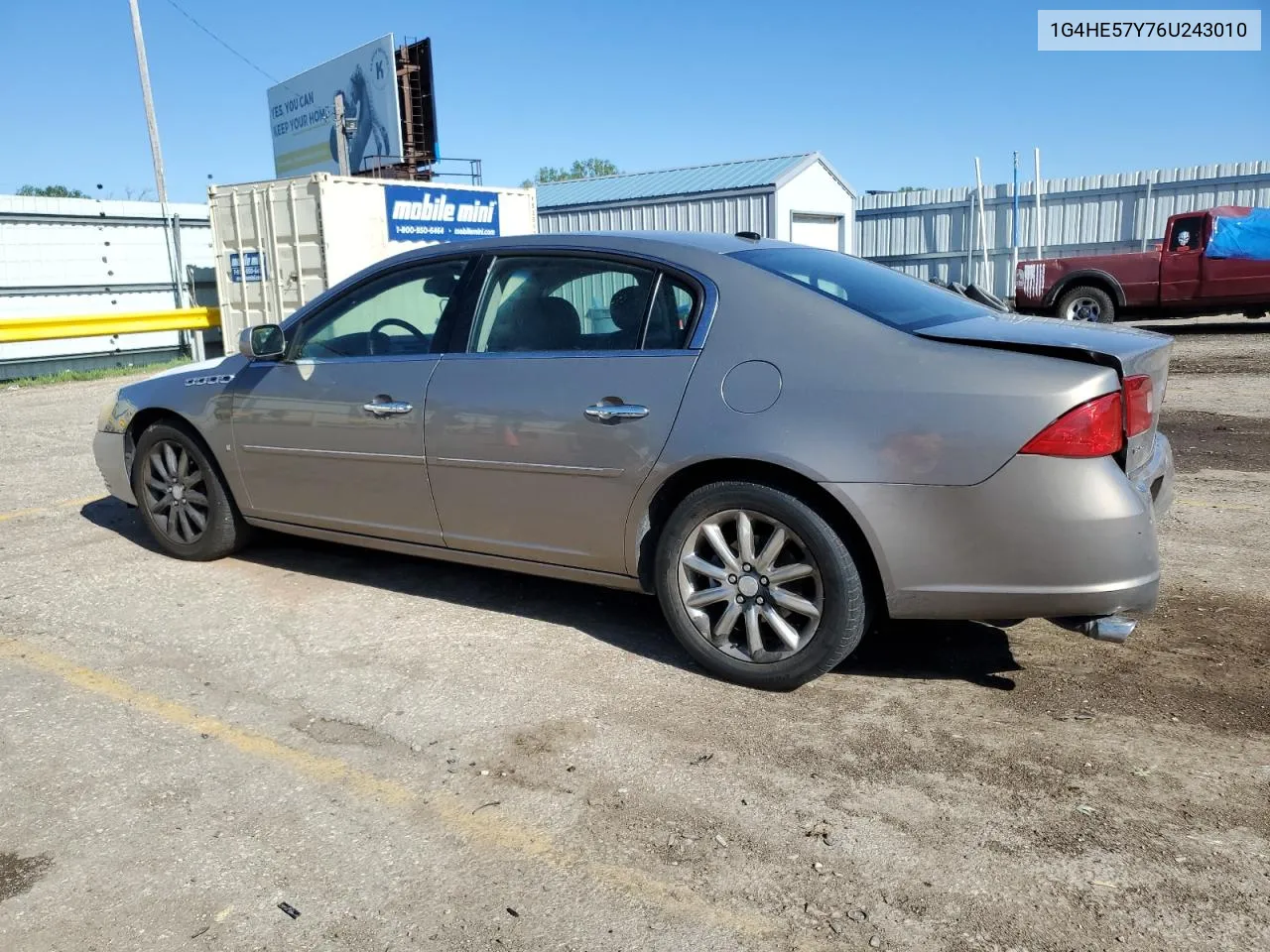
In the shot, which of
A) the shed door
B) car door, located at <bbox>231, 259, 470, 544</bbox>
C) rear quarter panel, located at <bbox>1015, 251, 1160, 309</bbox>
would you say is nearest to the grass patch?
car door, located at <bbox>231, 259, 470, 544</bbox>

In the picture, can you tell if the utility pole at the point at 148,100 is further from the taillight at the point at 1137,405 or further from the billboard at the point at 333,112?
the taillight at the point at 1137,405

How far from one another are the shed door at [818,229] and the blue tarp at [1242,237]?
→ 976cm

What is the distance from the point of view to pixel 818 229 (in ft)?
82.0

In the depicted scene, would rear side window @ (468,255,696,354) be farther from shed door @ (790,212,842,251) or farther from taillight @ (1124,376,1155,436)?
shed door @ (790,212,842,251)

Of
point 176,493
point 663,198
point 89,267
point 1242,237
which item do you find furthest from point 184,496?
point 663,198

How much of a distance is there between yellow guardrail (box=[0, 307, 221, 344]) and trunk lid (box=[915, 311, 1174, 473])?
1421cm

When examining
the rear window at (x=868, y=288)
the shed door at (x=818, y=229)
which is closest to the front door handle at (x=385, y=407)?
the rear window at (x=868, y=288)

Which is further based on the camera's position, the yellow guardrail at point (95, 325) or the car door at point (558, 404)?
the yellow guardrail at point (95, 325)

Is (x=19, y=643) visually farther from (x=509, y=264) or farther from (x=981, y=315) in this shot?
(x=981, y=315)

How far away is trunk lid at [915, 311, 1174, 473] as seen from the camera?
3176 millimetres

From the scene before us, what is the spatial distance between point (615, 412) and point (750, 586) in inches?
31.0

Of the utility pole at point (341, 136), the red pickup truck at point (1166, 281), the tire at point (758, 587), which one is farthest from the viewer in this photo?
the utility pole at point (341, 136)

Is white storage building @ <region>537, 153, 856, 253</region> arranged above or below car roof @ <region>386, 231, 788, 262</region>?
above

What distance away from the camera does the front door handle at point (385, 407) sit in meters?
4.30
